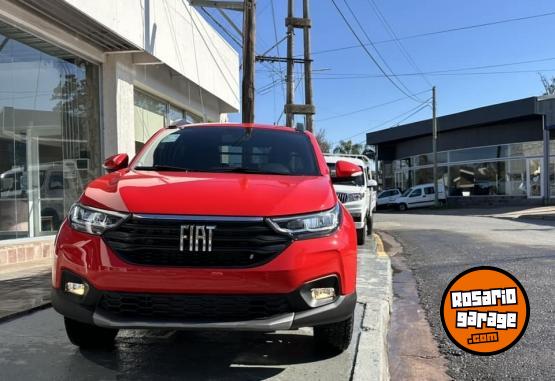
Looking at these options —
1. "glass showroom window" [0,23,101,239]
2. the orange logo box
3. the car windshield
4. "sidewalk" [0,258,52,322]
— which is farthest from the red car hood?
"glass showroom window" [0,23,101,239]

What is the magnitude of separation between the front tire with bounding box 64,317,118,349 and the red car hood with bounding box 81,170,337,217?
0.97 m

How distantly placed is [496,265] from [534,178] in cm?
2481

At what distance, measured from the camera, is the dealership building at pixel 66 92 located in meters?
8.45

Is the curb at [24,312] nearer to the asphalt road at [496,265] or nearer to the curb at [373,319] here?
the curb at [373,319]

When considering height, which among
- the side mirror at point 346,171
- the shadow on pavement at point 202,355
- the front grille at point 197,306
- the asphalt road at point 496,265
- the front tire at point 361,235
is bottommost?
the asphalt road at point 496,265

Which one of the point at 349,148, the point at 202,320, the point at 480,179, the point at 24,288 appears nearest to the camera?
the point at 202,320

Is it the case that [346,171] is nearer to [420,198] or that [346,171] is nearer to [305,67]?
[305,67]

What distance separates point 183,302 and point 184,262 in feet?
0.79

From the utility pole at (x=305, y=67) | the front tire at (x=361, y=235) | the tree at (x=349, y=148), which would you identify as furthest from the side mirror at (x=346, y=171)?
the tree at (x=349, y=148)

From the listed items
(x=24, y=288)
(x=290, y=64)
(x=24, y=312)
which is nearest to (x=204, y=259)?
(x=24, y=312)

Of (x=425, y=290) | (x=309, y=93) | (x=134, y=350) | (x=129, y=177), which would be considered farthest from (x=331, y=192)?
(x=309, y=93)

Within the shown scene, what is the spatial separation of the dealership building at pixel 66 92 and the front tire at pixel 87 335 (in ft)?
14.8

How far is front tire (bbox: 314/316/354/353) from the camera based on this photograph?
398 centimetres

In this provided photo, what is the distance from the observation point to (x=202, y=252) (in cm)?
334
